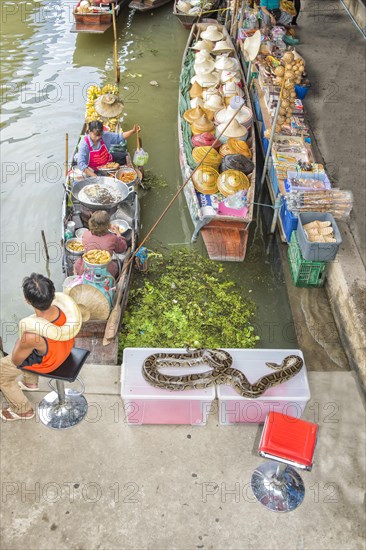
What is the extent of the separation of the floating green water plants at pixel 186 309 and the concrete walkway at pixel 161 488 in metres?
1.43

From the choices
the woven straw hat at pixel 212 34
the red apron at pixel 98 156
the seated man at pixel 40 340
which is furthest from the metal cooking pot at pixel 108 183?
the woven straw hat at pixel 212 34

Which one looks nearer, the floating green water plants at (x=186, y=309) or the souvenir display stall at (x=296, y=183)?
the floating green water plants at (x=186, y=309)

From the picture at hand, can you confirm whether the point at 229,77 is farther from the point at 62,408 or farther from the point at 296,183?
the point at 62,408

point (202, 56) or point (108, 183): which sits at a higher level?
point (202, 56)

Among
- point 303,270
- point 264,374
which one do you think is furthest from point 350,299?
point 264,374

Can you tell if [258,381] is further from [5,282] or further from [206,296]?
[5,282]

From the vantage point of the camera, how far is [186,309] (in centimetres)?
739

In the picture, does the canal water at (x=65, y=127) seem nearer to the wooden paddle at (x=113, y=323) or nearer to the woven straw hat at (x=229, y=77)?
the woven straw hat at (x=229, y=77)

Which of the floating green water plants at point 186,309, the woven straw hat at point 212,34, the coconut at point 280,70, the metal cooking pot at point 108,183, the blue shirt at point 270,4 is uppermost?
the blue shirt at point 270,4

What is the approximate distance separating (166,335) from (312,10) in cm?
1253

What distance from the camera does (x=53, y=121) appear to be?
11336 millimetres

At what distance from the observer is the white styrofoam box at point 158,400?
527cm

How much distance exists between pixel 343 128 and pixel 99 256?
660 centimetres

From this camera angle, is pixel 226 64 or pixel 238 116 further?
pixel 226 64
